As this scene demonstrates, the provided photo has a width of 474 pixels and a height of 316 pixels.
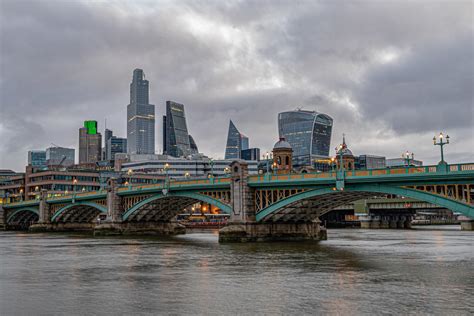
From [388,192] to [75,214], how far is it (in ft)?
307

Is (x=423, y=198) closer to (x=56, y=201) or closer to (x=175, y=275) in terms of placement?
(x=175, y=275)

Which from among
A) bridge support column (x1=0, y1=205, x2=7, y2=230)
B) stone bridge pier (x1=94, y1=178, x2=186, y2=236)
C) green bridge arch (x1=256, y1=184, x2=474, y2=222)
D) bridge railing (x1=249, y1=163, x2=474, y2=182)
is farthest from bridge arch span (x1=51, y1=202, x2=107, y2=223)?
green bridge arch (x1=256, y1=184, x2=474, y2=222)

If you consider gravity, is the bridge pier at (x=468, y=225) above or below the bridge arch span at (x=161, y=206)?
below

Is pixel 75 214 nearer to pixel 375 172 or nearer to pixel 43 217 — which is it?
pixel 43 217

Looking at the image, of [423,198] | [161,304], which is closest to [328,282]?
[161,304]

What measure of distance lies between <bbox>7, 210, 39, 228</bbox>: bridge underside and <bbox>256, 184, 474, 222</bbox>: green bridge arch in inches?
4315

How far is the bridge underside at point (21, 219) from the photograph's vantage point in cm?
16162

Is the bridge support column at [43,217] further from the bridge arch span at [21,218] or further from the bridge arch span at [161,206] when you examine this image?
the bridge arch span at [161,206]

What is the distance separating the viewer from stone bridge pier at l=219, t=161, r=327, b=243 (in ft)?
238

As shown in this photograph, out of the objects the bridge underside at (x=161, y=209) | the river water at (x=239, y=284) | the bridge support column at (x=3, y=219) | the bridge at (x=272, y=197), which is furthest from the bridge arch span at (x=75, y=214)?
the river water at (x=239, y=284)

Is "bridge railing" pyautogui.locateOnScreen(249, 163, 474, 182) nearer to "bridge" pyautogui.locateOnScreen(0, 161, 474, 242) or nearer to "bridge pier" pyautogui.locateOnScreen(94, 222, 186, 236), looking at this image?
"bridge" pyautogui.locateOnScreen(0, 161, 474, 242)

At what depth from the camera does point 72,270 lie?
42.9 metres

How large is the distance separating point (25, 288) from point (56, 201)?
326ft

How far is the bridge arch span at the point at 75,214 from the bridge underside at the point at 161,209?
21910mm
